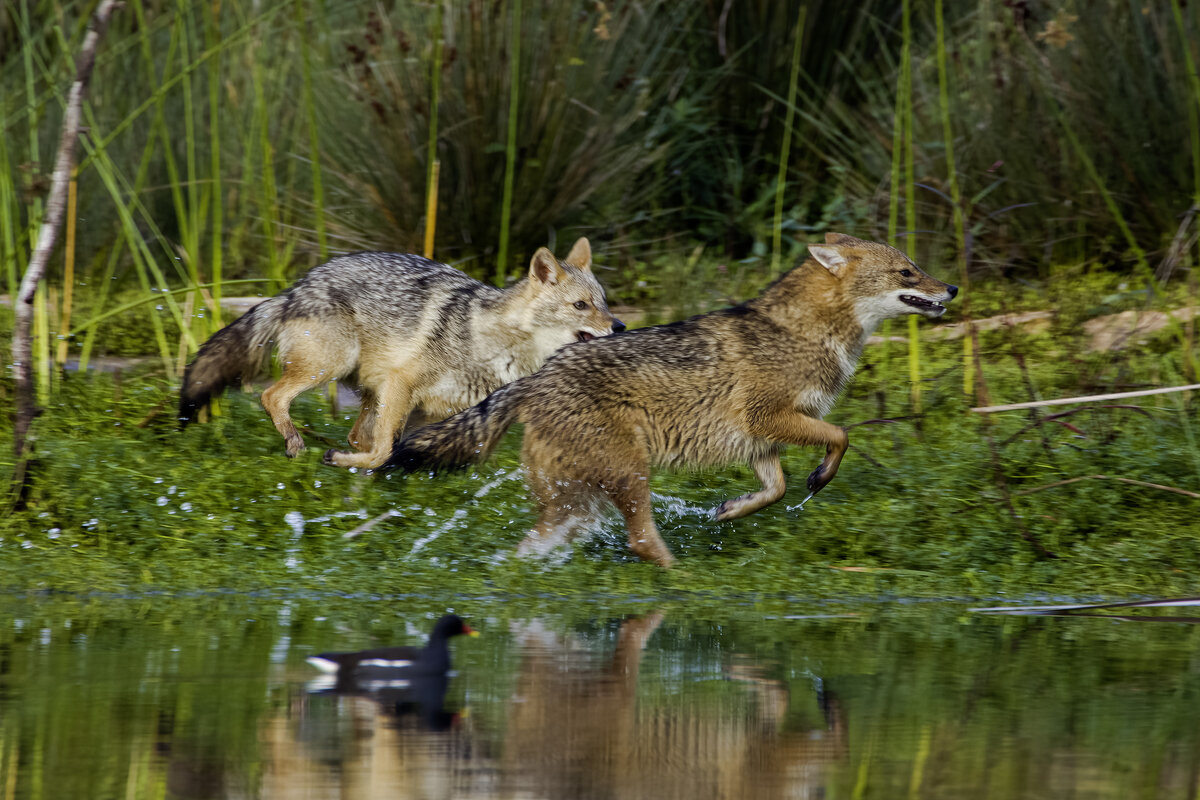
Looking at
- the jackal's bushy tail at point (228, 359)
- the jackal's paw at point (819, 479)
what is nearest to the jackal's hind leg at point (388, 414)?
the jackal's bushy tail at point (228, 359)

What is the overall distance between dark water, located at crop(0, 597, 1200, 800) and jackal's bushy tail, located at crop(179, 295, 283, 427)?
8.39 feet

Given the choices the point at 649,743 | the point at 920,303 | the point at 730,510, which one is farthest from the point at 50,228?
the point at 649,743

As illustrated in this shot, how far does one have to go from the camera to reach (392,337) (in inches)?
316

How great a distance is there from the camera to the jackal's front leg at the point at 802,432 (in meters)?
6.82

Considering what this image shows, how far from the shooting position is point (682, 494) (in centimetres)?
743

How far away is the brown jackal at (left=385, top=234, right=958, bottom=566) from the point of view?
21.2ft

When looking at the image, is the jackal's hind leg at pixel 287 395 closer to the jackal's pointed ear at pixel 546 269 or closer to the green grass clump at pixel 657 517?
the green grass clump at pixel 657 517

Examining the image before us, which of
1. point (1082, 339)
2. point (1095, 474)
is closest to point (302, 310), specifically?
point (1095, 474)

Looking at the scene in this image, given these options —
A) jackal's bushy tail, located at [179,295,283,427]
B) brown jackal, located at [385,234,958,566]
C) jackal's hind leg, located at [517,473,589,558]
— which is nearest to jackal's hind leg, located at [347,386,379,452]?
jackal's bushy tail, located at [179,295,283,427]

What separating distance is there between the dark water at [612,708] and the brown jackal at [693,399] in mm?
1066

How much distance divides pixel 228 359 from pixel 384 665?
408 cm

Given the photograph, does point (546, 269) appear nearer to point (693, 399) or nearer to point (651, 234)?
point (693, 399)

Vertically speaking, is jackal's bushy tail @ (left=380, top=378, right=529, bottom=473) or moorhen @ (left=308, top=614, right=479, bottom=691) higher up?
jackal's bushy tail @ (left=380, top=378, right=529, bottom=473)

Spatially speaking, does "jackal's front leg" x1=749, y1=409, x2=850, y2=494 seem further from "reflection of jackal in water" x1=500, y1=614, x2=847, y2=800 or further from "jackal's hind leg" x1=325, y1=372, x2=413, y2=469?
"reflection of jackal in water" x1=500, y1=614, x2=847, y2=800
